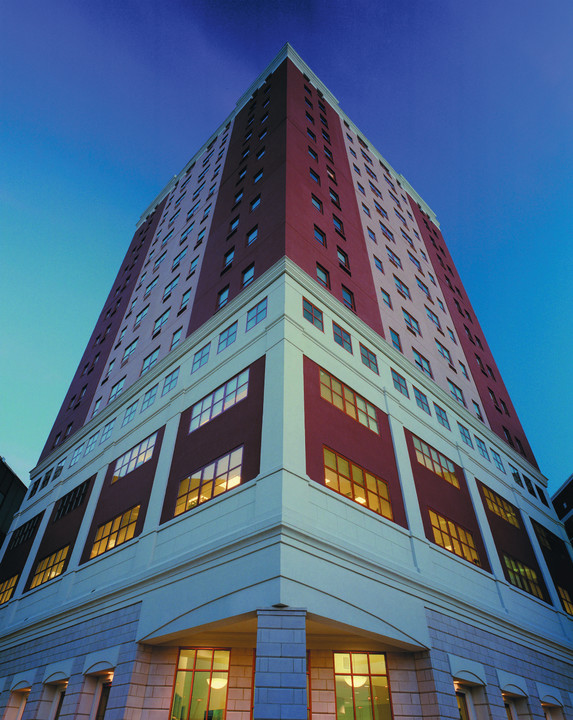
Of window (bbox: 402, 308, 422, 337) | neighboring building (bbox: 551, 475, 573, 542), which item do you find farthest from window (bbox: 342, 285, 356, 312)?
neighboring building (bbox: 551, 475, 573, 542)

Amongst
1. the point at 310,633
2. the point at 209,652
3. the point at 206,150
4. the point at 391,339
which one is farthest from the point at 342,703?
the point at 206,150

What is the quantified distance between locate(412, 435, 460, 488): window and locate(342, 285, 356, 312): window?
7.36 metres

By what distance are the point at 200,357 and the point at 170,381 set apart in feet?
8.44

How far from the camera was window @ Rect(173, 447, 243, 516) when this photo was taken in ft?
54.5

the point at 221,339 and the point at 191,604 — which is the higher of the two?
the point at 221,339

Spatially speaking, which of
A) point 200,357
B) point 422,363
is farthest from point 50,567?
point 422,363

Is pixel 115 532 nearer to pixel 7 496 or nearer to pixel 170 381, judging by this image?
pixel 170 381

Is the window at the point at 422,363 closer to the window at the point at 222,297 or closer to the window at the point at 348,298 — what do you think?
the window at the point at 348,298

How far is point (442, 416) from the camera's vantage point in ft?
89.0

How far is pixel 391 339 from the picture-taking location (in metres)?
27.2

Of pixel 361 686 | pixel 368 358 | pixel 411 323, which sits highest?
pixel 411 323

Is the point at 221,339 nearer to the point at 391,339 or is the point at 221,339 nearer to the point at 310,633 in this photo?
the point at 391,339

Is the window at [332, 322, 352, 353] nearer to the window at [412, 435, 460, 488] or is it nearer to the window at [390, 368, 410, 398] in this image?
the window at [390, 368, 410, 398]

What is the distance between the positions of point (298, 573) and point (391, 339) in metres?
16.5
